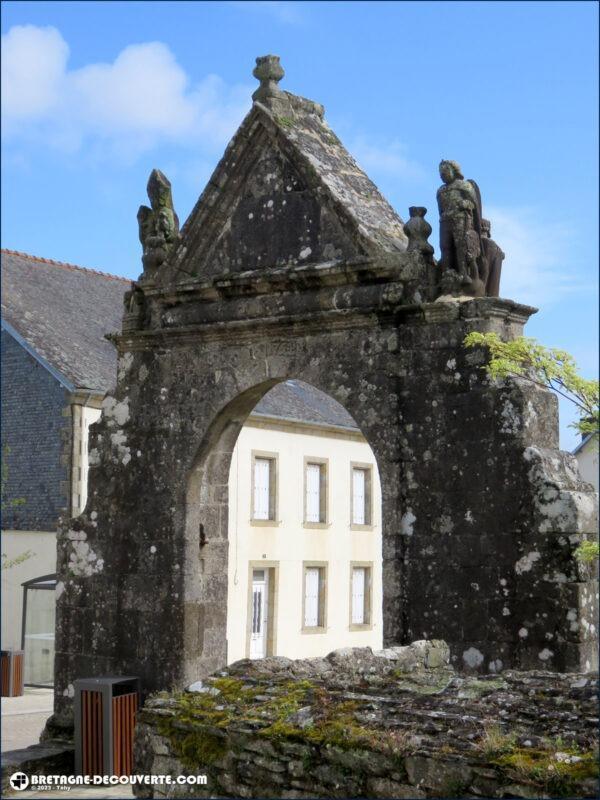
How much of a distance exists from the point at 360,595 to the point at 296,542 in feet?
7.56

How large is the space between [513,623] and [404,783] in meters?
3.56

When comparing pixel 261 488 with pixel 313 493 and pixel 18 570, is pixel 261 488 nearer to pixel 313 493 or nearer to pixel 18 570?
pixel 313 493

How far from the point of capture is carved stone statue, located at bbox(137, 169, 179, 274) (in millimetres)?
11500

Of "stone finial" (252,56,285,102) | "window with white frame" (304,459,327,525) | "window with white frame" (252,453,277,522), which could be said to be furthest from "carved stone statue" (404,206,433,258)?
"window with white frame" (304,459,327,525)

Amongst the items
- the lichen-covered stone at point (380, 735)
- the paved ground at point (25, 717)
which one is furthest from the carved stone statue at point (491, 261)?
the paved ground at point (25, 717)

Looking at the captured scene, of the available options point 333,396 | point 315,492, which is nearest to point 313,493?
point 315,492

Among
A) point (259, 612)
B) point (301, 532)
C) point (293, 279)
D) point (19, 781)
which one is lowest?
point (19, 781)

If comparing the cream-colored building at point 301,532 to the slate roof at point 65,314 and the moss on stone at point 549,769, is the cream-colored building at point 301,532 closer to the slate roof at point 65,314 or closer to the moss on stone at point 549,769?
the slate roof at point 65,314

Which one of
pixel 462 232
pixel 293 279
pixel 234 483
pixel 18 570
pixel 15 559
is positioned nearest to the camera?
pixel 462 232

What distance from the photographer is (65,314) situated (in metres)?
23.4

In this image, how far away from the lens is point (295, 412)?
23.9 metres

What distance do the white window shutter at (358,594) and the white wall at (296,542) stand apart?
0.23 metres

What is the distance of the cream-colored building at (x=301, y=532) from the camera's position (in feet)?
73.7

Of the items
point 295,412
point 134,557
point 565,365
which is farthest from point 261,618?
point 565,365
